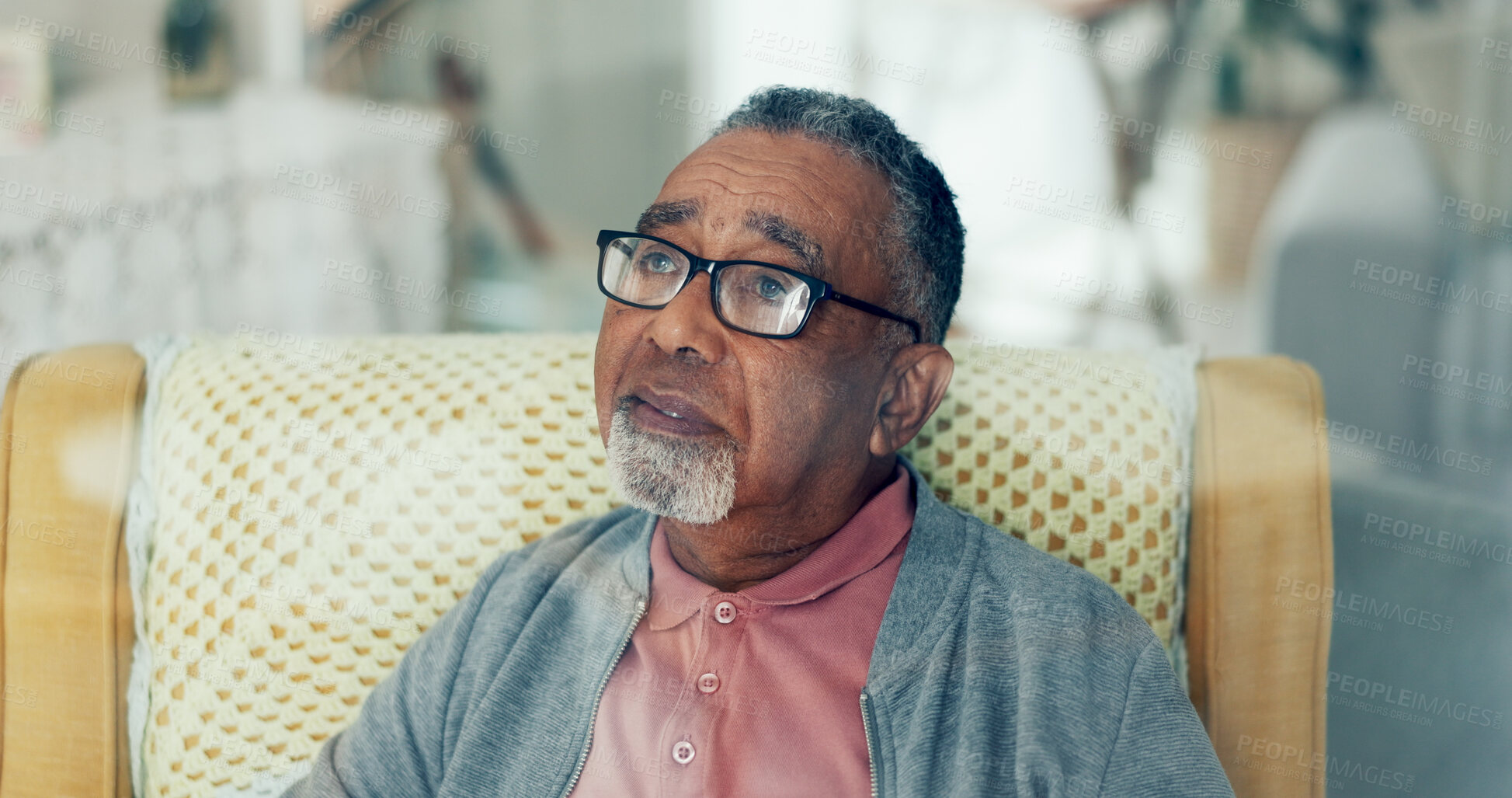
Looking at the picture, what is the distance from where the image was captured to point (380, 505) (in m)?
1.16

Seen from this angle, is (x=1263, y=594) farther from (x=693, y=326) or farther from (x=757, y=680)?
(x=693, y=326)

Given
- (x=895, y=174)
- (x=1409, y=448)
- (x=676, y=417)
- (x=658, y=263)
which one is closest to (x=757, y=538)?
(x=676, y=417)

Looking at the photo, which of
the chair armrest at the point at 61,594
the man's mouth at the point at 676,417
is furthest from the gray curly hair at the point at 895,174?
the chair armrest at the point at 61,594

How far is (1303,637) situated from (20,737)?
1.49m

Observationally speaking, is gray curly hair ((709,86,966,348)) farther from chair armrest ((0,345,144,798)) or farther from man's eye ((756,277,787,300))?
chair armrest ((0,345,144,798))

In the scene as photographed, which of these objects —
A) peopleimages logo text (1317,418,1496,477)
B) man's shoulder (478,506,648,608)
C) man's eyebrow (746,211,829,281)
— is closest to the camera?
man's eyebrow (746,211,829,281)

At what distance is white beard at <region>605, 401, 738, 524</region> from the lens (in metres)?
0.93

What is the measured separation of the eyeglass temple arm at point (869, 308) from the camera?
96 cm

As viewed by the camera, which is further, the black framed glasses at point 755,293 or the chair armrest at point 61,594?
the chair armrest at point 61,594

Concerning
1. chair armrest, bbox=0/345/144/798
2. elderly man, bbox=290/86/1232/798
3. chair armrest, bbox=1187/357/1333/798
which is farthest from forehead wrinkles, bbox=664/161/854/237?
chair armrest, bbox=0/345/144/798

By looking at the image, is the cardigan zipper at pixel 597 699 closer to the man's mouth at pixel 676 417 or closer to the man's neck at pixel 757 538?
the man's neck at pixel 757 538

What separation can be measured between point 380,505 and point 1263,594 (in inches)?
41.2

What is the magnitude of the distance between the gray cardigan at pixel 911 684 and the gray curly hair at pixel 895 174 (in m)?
0.21

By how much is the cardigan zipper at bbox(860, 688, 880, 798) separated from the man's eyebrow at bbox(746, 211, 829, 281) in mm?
413
